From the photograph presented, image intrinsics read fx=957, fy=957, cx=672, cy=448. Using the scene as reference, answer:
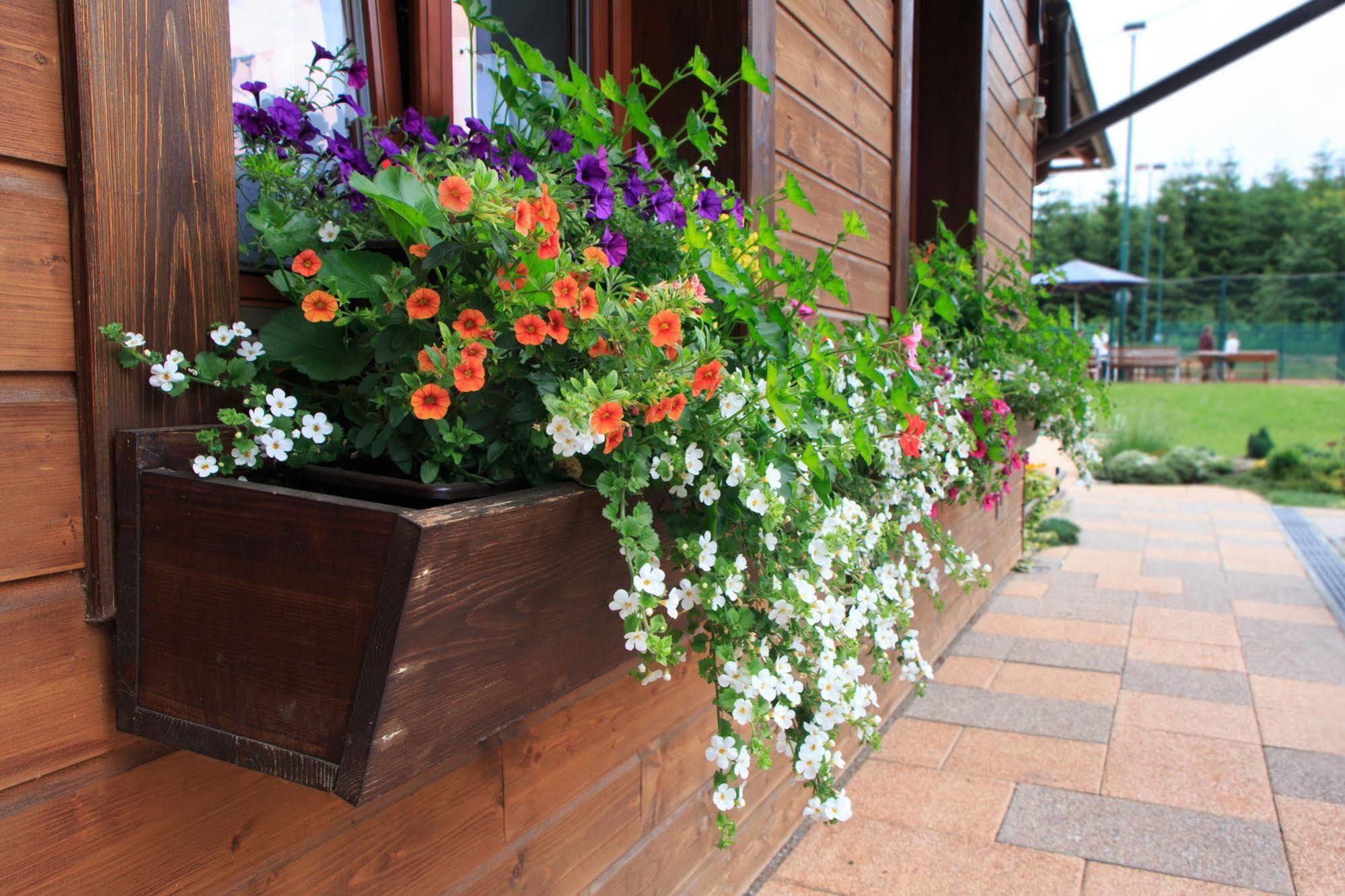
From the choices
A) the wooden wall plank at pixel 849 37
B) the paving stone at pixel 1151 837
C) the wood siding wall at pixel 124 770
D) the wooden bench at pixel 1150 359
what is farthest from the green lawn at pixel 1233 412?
the wood siding wall at pixel 124 770

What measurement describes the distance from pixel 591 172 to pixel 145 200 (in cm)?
52

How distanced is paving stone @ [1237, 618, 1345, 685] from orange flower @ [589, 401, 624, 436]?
356 centimetres

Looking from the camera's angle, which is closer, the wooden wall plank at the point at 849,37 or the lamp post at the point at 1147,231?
the wooden wall plank at the point at 849,37

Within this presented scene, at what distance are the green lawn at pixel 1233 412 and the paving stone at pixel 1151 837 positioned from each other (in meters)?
9.67

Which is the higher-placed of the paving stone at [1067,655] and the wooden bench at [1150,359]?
the wooden bench at [1150,359]

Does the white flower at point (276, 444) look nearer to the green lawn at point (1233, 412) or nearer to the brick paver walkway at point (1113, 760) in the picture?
the brick paver walkway at point (1113, 760)

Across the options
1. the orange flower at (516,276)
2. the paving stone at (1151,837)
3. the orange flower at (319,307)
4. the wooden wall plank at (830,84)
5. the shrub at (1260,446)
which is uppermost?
the wooden wall plank at (830,84)

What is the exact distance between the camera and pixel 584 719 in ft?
4.92

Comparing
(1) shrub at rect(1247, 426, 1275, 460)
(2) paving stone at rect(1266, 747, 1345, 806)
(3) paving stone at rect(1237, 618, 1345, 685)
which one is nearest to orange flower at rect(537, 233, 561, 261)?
(2) paving stone at rect(1266, 747, 1345, 806)

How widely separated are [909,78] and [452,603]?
9.57 ft

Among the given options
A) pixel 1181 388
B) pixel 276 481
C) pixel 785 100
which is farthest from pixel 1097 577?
pixel 1181 388

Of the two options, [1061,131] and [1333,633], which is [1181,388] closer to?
[1061,131]

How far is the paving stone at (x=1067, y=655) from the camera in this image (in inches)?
146

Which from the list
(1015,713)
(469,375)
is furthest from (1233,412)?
(469,375)
